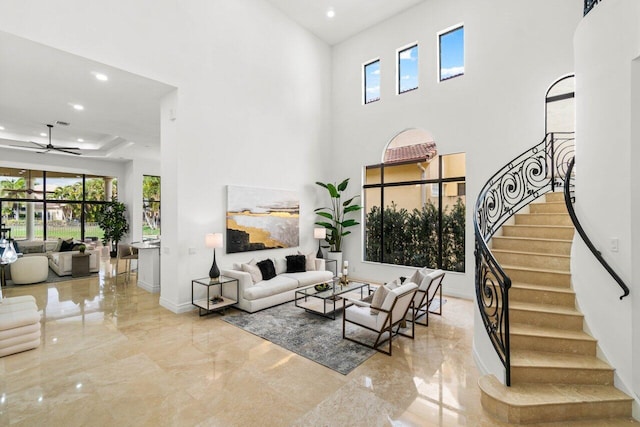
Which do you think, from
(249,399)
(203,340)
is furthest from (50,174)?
(249,399)

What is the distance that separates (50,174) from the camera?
10.9 m

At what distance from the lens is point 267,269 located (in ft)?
20.3

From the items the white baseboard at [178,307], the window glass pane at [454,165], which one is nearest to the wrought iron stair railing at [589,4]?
the window glass pane at [454,165]

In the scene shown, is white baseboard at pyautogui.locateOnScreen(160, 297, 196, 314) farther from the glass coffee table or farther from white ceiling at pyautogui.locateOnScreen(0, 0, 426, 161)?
white ceiling at pyautogui.locateOnScreen(0, 0, 426, 161)

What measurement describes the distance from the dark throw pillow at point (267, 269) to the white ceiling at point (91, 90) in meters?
3.73

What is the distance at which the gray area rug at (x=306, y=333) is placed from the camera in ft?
12.0

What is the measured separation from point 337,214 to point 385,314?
183 inches

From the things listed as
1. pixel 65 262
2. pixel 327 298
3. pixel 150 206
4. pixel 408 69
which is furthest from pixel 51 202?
pixel 408 69

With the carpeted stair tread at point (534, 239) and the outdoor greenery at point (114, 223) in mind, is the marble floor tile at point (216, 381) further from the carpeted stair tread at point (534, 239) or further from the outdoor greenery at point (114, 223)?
the outdoor greenery at point (114, 223)

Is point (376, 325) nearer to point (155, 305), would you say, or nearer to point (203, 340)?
point (203, 340)

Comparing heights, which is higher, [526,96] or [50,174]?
[526,96]

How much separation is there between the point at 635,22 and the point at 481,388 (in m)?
3.63

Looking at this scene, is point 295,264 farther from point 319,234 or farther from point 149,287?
point 149,287

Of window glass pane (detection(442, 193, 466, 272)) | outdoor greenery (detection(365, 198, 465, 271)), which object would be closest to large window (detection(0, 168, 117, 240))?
outdoor greenery (detection(365, 198, 465, 271))
